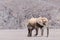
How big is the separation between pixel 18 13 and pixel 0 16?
0.85m

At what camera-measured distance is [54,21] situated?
13984 mm

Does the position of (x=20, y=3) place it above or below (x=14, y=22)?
above

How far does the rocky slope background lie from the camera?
45.2 ft

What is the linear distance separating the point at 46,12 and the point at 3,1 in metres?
2.10

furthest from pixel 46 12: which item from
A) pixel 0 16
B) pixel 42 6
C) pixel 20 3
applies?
pixel 0 16

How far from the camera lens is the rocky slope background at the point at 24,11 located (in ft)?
45.2

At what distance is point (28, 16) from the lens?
45.2ft

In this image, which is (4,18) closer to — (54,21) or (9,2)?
(9,2)

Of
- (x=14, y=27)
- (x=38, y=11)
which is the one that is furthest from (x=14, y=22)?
(x=38, y=11)

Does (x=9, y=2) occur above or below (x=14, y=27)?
above

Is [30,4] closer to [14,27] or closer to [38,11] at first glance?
[38,11]

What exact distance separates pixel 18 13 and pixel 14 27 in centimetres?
82

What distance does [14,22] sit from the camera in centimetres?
1373

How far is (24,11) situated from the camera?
13.9 metres
